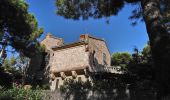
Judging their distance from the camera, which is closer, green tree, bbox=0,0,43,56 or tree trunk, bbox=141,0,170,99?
tree trunk, bbox=141,0,170,99

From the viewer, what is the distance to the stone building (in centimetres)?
2738

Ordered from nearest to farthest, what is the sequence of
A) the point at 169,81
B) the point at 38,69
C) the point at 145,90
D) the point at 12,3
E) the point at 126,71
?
the point at 169,81 → the point at 145,90 → the point at 126,71 → the point at 12,3 → the point at 38,69

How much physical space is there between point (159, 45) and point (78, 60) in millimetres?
22433

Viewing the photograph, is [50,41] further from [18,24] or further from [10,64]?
[18,24]

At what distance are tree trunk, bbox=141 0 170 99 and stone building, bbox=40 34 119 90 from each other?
19557 millimetres

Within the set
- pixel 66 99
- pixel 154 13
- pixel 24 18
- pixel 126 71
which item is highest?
pixel 24 18

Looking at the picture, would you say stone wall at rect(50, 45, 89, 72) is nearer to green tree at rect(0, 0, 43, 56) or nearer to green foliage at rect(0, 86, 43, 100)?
green tree at rect(0, 0, 43, 56)

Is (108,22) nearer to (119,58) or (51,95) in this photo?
(51,95)

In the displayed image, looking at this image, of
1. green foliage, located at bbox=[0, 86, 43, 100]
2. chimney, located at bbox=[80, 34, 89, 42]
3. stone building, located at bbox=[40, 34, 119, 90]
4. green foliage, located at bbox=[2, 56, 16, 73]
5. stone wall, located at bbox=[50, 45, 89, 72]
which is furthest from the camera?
green foliage, located at bbox=[2, 56, 16, 73]

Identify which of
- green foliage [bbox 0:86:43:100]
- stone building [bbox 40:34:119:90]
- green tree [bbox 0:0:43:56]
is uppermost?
green tree [bbox 0:0:43:56]

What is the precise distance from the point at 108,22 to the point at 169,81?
696 cm

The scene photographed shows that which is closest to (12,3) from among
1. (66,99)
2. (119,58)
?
(66,99)

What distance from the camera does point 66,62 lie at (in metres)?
29.2

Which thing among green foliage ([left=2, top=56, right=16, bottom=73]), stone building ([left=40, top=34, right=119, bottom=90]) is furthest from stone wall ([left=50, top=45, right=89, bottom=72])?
green foliage ([left=2, top=56, right=16, bottom=73])
